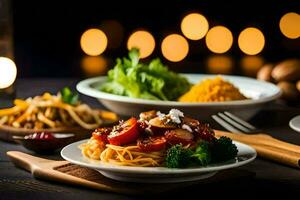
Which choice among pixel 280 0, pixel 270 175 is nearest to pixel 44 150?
pixel 270 175

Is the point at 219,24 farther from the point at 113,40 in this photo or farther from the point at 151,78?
the point at 151,78

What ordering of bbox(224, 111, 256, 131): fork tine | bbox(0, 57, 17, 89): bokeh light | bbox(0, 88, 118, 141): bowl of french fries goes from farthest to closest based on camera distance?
bbox(0, 57, 17, 89): bokeh light
bbox(224, 111, 256, 131): fork tine
bbox(0, 88, 118, 141): bowl of french fries

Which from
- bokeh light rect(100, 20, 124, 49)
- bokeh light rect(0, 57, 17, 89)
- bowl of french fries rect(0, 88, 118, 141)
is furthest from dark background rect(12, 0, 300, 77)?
bowl of french fries rect(0, 88, 118, 141)

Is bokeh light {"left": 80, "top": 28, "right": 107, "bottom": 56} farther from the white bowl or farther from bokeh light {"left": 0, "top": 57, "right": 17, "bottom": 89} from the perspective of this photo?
the white bowl

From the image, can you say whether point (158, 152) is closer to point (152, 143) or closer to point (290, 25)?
point (152, 143)

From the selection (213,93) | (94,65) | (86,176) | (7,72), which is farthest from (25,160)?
(94,65)

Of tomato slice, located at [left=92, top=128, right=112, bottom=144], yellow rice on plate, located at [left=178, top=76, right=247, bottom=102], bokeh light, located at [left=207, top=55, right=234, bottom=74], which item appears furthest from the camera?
bokeh light, located at [left=207, top=55, right=234, bottom=74]

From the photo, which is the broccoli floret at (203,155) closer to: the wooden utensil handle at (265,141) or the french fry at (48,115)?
the wooden utensil handle at (265,141)
